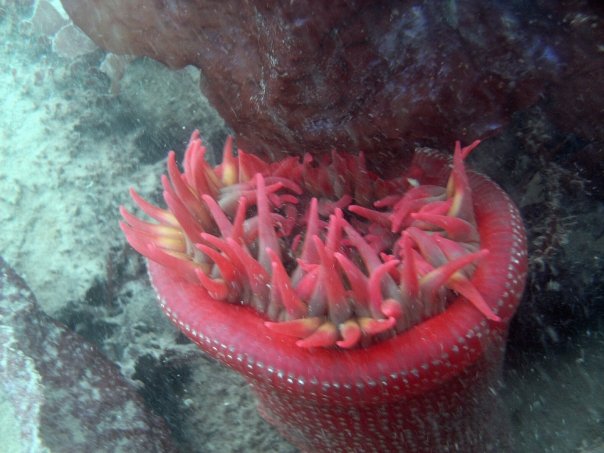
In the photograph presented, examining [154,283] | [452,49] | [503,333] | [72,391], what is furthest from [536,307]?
[72,391]

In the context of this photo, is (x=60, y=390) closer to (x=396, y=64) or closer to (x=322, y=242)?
(x=322, y=242)

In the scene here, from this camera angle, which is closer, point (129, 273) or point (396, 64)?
point (396, 64)

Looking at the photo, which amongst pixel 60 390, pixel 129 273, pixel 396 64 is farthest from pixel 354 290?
pixel 129 273

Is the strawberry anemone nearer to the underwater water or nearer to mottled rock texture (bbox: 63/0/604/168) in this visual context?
mottled rock texture (bbox: 63/0/604/168)

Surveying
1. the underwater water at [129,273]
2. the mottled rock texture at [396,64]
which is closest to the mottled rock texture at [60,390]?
the underwater water at [129,273]

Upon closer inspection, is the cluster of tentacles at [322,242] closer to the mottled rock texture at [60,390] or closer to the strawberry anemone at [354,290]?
the strawberry anemone at [354,290]

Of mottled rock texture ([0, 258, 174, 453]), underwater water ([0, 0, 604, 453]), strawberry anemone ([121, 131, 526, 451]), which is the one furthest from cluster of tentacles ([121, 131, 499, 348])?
mottled rock texture ([0, 258, 174, 453])
